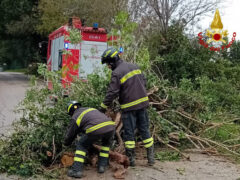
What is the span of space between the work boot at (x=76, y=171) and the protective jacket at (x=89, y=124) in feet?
1.28

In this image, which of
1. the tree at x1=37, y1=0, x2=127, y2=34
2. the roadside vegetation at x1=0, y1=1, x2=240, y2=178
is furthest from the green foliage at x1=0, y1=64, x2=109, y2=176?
the tree at x1=37, y1=0, x2=127, y2=34

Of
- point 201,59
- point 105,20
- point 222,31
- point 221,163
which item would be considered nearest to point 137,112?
point 221,163

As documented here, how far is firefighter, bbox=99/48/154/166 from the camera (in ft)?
17.8

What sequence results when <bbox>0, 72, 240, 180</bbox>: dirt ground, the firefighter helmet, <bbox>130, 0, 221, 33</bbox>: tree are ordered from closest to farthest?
<bbox>0, 72, 240, 180</bbox>: dirt ground < the firefighter helmet < <bbox>130, 0, 221, 33</bbox>: tree

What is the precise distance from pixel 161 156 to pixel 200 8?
42.2ft

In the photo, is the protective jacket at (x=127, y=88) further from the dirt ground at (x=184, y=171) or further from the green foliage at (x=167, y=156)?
the green foliage at (x=167, y=156)

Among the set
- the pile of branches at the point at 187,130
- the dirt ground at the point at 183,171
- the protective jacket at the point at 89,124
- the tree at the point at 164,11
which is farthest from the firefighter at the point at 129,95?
the tree at the point at 164,11

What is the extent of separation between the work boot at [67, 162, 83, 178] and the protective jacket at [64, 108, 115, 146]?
0.39m

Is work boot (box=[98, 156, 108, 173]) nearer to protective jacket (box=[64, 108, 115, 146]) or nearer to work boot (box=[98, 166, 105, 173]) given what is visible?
work boot (box=[98, 166, 105, 173])

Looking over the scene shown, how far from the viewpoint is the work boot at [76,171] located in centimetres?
504

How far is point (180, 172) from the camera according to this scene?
5.44 meters

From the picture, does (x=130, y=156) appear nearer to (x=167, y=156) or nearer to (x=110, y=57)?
(x=167, y=156)

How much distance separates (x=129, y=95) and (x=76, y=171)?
144cm

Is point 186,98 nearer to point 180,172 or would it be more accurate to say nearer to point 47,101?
point 180,172
